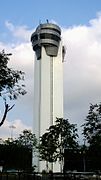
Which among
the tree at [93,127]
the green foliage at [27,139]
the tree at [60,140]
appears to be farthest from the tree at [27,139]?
the tree at [93,127]

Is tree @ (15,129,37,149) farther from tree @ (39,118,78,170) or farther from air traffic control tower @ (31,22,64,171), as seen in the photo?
air traffic control tower @ (31,22,64,171)

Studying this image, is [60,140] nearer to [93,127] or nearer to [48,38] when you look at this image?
[93,127]

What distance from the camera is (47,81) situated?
17488cm

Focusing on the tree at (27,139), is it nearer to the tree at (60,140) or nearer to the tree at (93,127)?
the tree at (60,140)

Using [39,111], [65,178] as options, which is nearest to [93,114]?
Result: [65,178]

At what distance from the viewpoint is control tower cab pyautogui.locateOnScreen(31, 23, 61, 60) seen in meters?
183

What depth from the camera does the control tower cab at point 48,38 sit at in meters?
183

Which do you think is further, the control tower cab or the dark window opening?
the dark window opening

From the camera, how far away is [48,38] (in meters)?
184

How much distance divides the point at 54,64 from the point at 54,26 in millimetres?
19492

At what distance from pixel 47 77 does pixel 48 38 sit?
20475mm

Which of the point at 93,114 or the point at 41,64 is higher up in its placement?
the point at 41,64

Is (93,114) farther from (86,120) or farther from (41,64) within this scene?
(41,64)

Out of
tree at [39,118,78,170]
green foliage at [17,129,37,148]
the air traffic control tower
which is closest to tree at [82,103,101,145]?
tree at [39,118,78,170]
